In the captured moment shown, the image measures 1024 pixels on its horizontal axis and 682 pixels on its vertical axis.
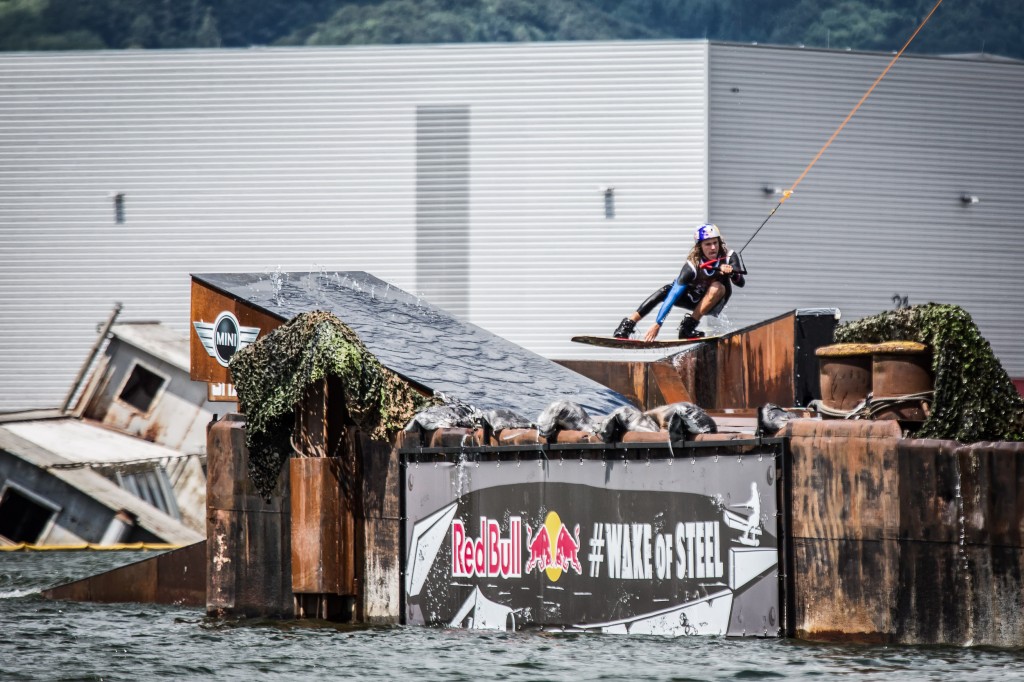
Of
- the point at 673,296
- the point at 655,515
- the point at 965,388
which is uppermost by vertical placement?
the point at 673,296

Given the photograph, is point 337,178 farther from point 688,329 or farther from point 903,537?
point 903,537

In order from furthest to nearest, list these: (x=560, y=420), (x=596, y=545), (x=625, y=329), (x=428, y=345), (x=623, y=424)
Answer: (x=625, y=329)
(x=428, y=345)
(x=560, y=420)
(x=596, y=545)
(x=623, y=424)

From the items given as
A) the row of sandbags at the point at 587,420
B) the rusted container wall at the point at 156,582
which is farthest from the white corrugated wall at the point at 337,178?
the row of sandbags at the point at 587,420

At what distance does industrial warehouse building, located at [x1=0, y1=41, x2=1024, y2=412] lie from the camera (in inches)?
1586

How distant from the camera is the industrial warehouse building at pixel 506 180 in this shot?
132ft

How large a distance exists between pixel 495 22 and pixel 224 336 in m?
85.3

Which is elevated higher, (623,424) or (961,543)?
(623,424)

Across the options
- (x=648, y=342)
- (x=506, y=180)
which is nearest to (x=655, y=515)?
(x=648, y=342)

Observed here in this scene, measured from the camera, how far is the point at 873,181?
4188cm

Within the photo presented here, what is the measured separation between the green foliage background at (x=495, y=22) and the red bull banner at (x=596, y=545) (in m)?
79.3

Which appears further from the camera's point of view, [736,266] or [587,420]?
[736,266]

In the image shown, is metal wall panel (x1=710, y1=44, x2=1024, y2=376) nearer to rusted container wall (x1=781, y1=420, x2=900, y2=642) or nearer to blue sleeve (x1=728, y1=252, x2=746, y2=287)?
blue sleeve (x1=728, y1=252, x2=746, y2=287)

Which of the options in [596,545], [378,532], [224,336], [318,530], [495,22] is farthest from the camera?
[495,22]

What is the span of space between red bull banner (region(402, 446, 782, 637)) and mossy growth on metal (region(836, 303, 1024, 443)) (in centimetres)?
146
